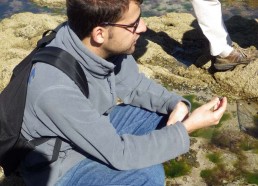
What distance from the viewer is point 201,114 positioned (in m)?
3.35

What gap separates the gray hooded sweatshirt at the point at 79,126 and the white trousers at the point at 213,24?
260cm

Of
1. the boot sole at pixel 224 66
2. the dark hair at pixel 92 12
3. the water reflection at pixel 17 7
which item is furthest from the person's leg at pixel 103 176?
the water reflection at pixel 17 7

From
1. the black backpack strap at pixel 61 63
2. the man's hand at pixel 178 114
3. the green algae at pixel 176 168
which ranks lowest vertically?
the green algae at pixel 176 168

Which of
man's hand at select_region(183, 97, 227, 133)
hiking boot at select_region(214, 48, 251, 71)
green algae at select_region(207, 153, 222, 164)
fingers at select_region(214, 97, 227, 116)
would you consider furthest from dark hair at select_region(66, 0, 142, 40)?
hiking boot at select_region(214, 48, 251, 71)

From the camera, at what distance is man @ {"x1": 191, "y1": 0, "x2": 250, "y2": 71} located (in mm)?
5738

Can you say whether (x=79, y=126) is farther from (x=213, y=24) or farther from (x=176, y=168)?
(x=213, y=24)

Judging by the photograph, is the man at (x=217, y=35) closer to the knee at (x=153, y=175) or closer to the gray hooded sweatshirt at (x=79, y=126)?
the gray hooded sweatshirt at (x=79, y=126)

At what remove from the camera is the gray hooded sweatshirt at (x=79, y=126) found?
2785 millimetres

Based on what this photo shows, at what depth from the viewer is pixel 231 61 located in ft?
20.2

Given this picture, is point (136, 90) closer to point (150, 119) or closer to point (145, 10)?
point (150, 119)

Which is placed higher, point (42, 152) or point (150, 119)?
point (42, 152)

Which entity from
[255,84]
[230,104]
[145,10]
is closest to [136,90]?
[230,104]

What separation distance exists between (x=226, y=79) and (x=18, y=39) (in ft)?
12.3

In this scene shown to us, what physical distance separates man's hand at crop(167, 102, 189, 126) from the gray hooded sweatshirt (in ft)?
1.06
